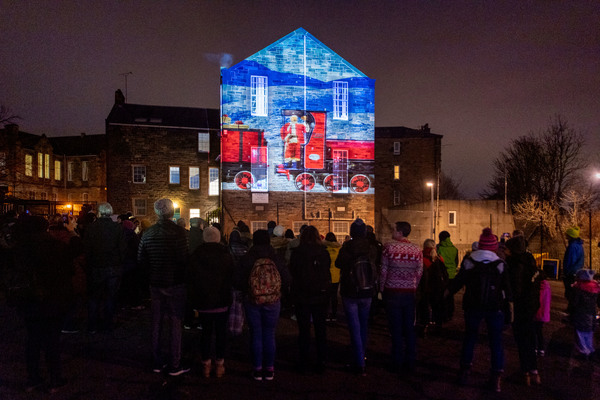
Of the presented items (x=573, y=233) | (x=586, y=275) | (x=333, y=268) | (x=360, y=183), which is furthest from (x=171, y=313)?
(x=360, y=183)

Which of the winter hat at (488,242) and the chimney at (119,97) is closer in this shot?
the winter hat at (488,242)

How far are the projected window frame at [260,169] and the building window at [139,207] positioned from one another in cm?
1123

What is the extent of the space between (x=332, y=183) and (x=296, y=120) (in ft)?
13.8

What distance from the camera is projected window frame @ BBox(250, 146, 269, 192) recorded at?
23.8 meters

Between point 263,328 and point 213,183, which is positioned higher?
point 213,183

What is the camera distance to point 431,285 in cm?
789

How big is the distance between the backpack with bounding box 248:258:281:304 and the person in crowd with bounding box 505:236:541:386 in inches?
125

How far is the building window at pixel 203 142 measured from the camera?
31.9 meters

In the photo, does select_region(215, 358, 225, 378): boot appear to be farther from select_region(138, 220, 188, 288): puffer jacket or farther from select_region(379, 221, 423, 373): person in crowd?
select_region(379, 221, 423, 373): person in crowd

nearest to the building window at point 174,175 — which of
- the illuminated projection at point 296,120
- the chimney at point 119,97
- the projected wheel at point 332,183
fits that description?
the chimney at point 119,97

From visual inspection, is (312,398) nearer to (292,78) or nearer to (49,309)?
(49,309)

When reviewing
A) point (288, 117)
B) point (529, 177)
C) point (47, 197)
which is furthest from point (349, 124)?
point (47, 197)

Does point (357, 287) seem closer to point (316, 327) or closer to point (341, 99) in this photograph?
point (316, 327)

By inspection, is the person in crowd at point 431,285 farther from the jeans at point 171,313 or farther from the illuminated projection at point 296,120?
the illuminated projection at point 296,120
